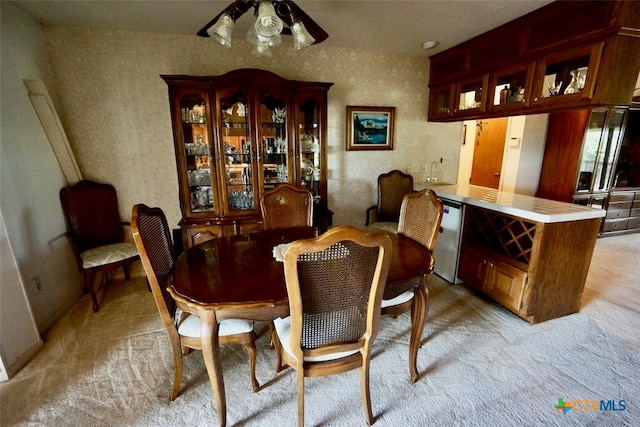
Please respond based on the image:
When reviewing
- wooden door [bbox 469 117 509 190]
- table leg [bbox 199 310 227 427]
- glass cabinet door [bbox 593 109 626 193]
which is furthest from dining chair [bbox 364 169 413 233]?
glass cabinet door [bbox 593 109 626 193]

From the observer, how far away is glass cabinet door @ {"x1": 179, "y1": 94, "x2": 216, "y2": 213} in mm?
2660

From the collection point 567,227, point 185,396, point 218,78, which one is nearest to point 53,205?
point 218,78

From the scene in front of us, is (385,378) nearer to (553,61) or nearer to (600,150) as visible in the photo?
(553,61)

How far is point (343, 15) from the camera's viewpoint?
232cm

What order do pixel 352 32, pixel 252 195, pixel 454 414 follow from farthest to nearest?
pixel 252 195 → pixel 352 32 → pixel 454 414

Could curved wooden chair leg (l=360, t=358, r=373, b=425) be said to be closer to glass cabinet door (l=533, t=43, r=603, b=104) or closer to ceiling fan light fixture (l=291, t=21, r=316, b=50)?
ceiling fan light fixture (l=291, t=21, r=316, b=50)

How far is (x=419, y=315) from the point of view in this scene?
1691 mm

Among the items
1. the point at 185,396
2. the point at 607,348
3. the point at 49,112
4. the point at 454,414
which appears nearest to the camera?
the point at 454,414

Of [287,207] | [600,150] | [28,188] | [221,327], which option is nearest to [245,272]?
[221,327]

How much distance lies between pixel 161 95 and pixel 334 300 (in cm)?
274

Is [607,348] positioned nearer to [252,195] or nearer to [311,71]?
[252,195]

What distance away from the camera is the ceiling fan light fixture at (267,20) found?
1.42 metres

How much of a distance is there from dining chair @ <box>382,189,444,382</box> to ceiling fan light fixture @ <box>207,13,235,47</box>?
1.54 metres

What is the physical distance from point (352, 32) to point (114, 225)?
9.84 ft
